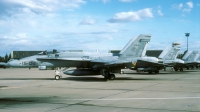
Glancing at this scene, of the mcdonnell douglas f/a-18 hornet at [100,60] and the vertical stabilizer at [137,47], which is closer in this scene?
the mcdonnell douglas f/a-18 hornet at [100,60]

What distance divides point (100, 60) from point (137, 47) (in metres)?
3.67

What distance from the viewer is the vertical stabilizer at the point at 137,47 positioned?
2019 centimetres

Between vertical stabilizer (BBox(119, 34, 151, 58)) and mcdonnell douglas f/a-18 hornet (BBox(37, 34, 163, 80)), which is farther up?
vertical stabilizer (BBox(119, 34, 151, 58))

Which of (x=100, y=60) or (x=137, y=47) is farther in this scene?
(x=137, y=47)

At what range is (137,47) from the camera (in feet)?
66.3

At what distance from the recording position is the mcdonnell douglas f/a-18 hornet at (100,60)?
19156mm

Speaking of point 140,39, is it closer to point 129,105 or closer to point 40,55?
point 40,55

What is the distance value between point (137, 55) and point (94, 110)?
13.6 metres

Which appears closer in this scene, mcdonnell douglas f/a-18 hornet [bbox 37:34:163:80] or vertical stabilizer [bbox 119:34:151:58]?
mcdonnell douglas f/a-18 hornet [bbox 37:34:163:80]

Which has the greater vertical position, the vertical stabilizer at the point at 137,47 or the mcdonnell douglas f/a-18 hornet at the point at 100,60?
the vertical stabilizer at the point at 137,47

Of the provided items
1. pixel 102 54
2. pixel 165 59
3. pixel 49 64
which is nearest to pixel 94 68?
pixel 102 54

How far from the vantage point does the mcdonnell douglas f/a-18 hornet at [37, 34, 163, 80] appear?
19156 mm

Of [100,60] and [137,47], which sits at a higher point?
[137,47]

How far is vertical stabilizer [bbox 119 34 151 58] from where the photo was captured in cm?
2019
